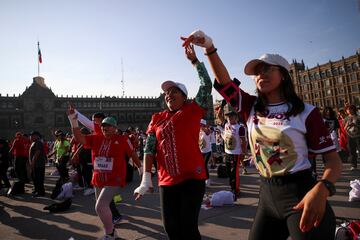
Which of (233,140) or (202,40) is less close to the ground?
(202,40)

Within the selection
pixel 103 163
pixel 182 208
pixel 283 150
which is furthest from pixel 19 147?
pixel 283 150

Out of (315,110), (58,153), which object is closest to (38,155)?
(58,153)

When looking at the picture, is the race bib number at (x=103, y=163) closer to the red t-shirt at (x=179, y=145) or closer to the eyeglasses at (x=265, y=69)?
the red t-shirt at (x=179, y=145)

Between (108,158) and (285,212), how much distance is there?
331 cm

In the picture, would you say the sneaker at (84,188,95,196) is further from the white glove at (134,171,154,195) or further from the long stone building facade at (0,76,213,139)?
the long stone building facade at (0,76,213,139)

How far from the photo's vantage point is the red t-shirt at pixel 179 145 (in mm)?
2875

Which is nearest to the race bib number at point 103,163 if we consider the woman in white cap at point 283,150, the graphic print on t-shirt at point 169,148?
the graphic print on t-shirt at point 169,148

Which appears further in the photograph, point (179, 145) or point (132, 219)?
point (132, 219)

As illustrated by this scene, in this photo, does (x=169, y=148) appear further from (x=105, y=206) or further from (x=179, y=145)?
(x=105, y=206)

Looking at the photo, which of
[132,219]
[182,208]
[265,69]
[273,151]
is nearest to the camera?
[273,151]

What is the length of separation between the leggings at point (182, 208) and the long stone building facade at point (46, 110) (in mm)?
62197

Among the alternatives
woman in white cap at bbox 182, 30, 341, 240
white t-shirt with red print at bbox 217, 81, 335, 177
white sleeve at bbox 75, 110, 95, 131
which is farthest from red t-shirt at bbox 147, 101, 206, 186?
white sleeve at bbox 75, 110, 95, 131

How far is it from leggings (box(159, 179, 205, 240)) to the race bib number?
5.97ft

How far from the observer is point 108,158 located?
180 inches
